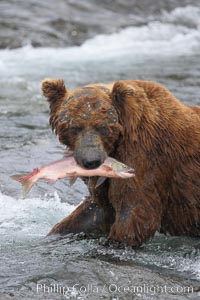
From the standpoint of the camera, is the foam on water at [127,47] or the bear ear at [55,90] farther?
the foam on water at [127,47]

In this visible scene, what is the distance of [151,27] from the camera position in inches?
726

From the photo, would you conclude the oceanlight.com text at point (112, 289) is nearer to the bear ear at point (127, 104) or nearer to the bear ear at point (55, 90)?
the bear ear at point (127, 104)

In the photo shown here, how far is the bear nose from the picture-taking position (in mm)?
5086

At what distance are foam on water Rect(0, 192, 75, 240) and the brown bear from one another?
70cm

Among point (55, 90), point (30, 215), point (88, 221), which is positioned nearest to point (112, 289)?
point (88, 221)

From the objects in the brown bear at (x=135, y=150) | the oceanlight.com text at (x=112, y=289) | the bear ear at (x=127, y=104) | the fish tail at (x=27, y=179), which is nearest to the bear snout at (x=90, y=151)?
the brown bear at (x=135, y=150)

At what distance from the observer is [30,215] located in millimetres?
6977

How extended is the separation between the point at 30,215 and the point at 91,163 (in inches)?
80.6

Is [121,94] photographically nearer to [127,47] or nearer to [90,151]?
[90,151]

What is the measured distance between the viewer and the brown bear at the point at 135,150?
5211 mm

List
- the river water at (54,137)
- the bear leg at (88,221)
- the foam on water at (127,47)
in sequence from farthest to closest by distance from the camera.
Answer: the foam on water at (127,47) → the bear leg at (88,221) → the river water at (54,137)

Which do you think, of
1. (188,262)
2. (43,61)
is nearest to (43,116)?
(43,61)

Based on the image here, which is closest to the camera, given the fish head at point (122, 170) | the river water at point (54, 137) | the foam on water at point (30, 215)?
the fish head at point (122, 170)

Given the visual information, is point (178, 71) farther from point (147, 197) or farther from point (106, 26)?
point (147, 197)
